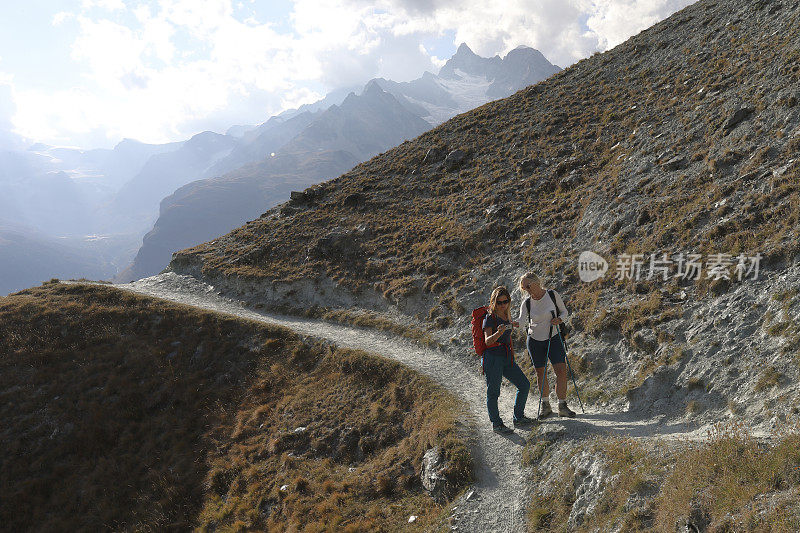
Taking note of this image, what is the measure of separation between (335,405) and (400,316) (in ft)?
26.1

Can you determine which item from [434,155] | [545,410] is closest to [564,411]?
[545,410]

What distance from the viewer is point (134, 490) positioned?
58.6 ft

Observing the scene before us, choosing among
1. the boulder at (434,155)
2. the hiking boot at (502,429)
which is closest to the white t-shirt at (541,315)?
the hiking boot at (502,429)

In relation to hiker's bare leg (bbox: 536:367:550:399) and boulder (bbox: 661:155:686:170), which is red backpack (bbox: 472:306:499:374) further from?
boulder (bbox: 661:155:686:170)

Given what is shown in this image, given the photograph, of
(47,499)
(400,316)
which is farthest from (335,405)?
(47,499)

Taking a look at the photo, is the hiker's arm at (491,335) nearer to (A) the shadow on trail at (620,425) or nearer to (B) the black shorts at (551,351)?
(B) the black shorts at (551,351)

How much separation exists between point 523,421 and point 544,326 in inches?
123

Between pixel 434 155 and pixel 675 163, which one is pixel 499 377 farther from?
pixel 434 155

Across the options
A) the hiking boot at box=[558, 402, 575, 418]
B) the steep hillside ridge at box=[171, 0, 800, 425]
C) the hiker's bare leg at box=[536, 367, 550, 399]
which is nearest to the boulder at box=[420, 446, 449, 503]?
the hiker's bare leg at box=[536, 367, 550, 399]

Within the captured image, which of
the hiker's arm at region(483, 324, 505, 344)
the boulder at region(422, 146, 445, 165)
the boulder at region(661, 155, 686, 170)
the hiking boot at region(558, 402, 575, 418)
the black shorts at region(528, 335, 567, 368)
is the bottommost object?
the hiking boot at region(558, 402, 575, 418)

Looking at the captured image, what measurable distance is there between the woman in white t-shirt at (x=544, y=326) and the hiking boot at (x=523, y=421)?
432mm

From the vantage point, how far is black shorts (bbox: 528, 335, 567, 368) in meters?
11.0

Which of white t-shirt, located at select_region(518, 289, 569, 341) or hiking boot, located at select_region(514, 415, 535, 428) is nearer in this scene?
white t-shirt, located at select_region(518, 289, 569, 341)

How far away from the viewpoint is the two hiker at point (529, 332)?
34.3 feet
